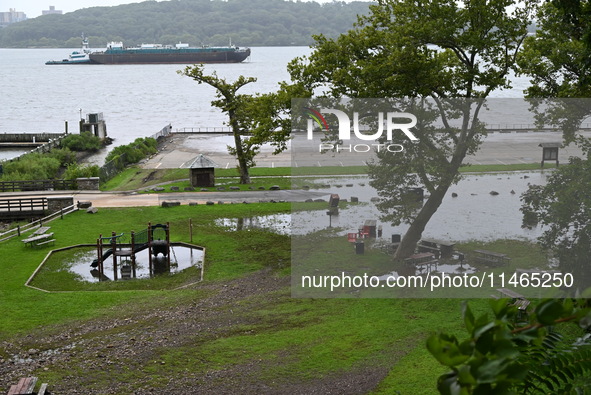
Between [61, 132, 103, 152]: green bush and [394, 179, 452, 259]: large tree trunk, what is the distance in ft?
200

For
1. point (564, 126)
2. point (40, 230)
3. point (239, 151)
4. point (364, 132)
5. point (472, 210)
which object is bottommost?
point (40, 230)

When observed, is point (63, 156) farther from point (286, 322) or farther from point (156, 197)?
point (286, 322)

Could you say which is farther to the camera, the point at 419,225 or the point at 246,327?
the point at 419,225

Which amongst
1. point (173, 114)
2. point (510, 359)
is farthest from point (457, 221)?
point (173, 114)

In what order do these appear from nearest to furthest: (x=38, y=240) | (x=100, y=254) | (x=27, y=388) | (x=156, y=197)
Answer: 1. (x=27, y=388)
2. (x=100, y=254)
3. (x=38, y=240)
4. (x=156, y=197)

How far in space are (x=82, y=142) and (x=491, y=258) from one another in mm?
65805

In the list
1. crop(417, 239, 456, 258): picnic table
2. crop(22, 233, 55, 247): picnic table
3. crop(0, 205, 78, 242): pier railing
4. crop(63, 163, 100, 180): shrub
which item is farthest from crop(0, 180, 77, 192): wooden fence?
crop(417, 239, 456, 258): picnic table

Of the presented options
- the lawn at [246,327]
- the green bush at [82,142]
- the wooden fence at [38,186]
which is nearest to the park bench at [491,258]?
the lawn at [246,327]

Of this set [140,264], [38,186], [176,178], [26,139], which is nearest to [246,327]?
[140,264]

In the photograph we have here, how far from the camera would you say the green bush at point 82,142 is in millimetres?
81375

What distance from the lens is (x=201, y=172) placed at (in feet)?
159

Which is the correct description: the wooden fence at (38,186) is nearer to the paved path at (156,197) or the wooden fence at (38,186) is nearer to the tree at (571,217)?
the paved path at (156,197)

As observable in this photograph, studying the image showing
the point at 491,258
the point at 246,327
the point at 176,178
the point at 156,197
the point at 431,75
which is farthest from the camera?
the point at 176,178

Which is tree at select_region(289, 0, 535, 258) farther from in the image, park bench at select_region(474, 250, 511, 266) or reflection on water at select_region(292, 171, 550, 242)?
park bench at select_region(474, 250, 511, 266)
